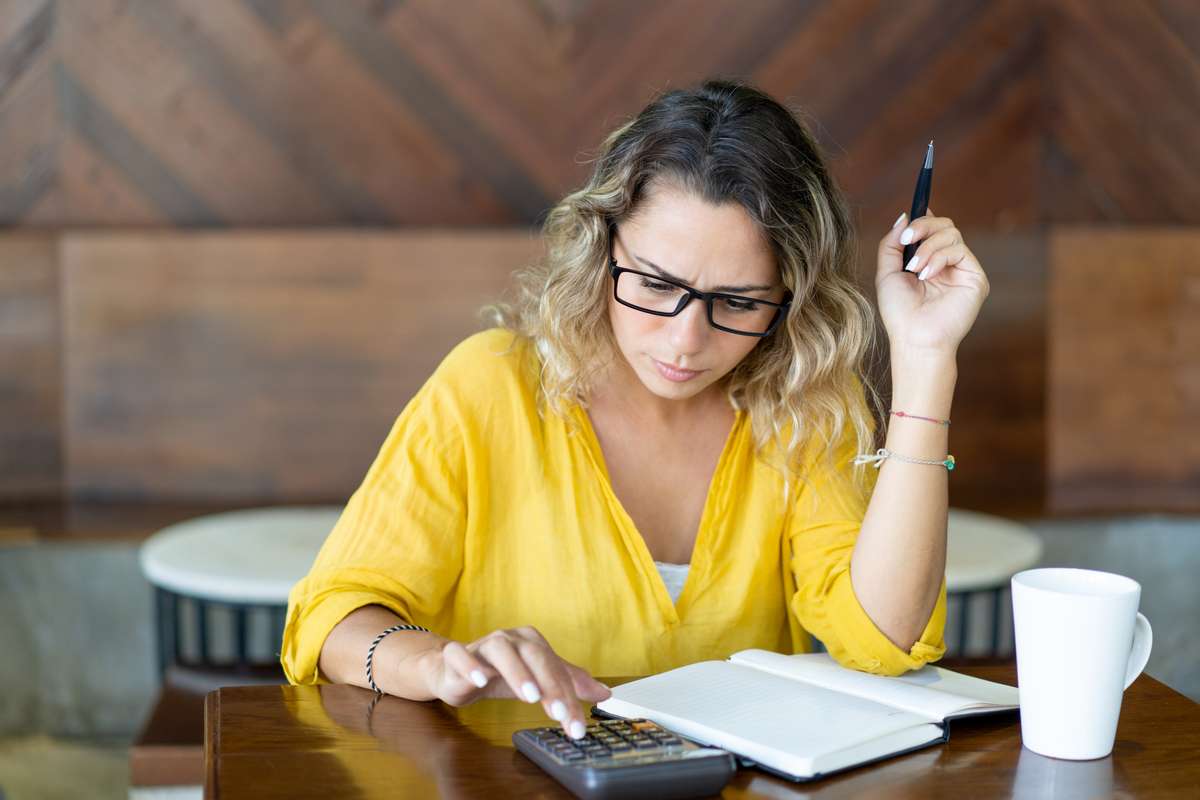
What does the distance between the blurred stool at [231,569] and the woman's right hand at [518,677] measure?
1.14 metres

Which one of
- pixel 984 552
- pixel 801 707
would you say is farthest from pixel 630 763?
pixel 984 552

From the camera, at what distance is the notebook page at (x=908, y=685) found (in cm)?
118

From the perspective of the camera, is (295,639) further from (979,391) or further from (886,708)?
(979,391)

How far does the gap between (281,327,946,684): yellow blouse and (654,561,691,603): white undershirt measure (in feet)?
0.05

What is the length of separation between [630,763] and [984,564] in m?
1.51

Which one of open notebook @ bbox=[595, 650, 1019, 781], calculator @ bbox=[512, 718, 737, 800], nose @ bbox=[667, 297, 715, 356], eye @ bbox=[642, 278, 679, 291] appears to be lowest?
open notebook @ bbox=[595, 650, 1019, 781]

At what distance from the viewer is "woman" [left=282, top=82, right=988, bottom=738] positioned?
4.82 ft

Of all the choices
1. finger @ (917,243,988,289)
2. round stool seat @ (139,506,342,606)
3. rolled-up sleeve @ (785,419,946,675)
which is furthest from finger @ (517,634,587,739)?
round stool seat @ (139,506,342,606)

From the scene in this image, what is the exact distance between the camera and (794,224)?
1.55 metres

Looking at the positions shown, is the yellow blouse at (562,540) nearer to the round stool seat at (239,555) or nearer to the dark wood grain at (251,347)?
the round stool seat at (239,555)

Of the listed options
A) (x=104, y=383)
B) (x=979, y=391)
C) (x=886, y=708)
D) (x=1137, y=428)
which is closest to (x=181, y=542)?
(x=104, y=383)

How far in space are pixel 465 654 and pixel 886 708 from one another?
14.6 inches

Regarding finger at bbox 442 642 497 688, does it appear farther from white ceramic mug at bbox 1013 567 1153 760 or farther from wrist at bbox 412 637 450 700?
white ceramic mug at bbox 1013 567 1153 760

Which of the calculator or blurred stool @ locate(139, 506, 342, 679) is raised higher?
the calculator
